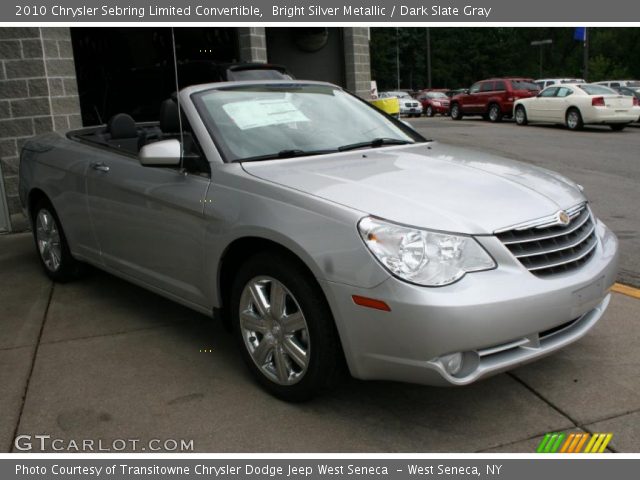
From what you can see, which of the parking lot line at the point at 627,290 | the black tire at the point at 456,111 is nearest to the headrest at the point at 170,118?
the parking lot line at the point at 627,290

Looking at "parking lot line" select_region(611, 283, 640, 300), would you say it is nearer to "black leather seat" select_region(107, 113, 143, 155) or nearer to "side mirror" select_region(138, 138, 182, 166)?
"side mirror" select_region(138, 138, 182, 166)

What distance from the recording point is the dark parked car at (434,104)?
36719 mm

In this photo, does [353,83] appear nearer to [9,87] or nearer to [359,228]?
[9,87]

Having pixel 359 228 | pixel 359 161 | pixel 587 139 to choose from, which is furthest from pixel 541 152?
pixel 359 228

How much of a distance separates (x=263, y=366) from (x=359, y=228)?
100 cm

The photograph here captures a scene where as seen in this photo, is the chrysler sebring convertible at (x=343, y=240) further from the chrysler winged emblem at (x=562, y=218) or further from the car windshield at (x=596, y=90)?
the car windshield at (x=596, y=90)

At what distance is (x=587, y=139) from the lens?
56.3 feet

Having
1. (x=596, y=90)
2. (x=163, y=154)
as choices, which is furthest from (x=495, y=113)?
(x=163, y=154)

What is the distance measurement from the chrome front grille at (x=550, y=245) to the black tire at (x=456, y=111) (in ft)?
84.5

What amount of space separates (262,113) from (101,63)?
41.2ft

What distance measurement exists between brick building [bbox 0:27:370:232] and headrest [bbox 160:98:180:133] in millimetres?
4559

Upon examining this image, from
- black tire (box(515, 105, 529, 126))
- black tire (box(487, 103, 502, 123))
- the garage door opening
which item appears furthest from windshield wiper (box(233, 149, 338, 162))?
black tire (box(487, 103, 502, 123))

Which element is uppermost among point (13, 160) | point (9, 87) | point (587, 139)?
point (9, 87)

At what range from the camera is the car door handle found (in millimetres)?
4680
